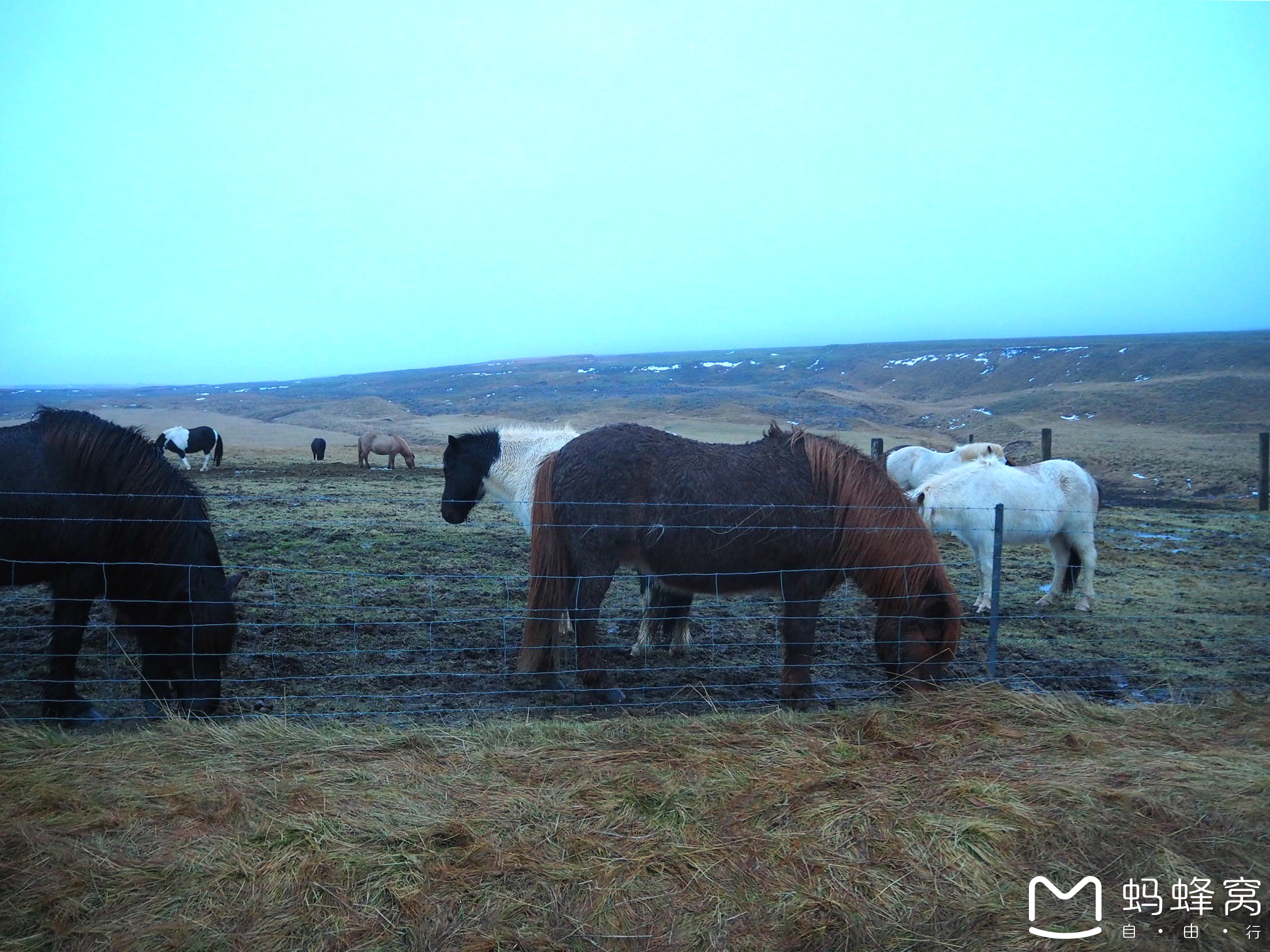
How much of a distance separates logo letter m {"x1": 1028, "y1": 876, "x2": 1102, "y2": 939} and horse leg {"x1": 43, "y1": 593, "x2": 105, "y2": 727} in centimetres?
484

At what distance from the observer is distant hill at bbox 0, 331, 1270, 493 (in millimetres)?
34750

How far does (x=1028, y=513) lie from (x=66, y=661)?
7719 millimetres

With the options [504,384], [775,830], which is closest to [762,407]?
[504,384]

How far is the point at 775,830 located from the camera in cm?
319

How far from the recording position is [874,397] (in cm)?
5606

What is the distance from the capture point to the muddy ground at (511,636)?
16.0ft

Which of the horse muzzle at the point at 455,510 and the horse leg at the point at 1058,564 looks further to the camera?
the horse leg at the point at 1058,564

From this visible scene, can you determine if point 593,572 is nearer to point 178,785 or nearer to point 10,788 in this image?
point 178,785

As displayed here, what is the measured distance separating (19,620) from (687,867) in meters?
6.06

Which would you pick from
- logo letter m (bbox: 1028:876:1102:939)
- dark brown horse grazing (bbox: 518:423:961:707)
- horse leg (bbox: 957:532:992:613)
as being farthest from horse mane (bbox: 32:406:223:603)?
horse leg (bbox: 957:532:992:613)

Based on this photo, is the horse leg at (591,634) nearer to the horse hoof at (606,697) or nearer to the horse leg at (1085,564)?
the horse hoof at (606,697)

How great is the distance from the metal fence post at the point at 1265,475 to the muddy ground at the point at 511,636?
5.10m

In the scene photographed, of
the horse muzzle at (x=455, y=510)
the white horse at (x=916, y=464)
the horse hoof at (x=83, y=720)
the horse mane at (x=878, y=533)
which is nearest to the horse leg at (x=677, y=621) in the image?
the horse mane at (x=878, y=533)

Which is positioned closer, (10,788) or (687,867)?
(687,867)
